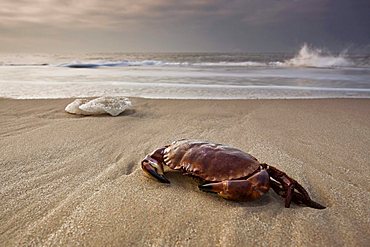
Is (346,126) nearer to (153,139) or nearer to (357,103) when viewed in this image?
(357,103)

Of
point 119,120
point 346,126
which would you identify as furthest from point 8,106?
point 346,126

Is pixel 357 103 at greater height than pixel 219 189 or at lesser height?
lesser

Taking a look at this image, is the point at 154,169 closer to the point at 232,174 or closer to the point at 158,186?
the point at 158,186

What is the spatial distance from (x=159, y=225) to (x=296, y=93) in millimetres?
6849

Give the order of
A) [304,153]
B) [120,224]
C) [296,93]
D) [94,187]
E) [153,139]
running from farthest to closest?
[296,93], [153,139], [304,153], [94,187], [120,224]

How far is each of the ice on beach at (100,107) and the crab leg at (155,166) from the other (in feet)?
7.63

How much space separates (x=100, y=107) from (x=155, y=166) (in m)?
2.53

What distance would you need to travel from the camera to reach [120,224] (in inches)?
73.7

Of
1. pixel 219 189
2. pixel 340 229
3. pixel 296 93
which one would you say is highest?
pixel 219 189

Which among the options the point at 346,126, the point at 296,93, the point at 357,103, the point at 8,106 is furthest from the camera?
the point at 296,93

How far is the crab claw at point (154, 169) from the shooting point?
7.85 feet

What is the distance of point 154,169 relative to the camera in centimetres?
246

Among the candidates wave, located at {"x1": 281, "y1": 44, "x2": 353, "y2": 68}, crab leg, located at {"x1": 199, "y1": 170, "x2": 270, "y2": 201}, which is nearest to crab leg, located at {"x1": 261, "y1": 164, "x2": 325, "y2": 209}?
crab leg, located at {"x1": 199, "y1": 170, "x2": 270, "y2": 201}

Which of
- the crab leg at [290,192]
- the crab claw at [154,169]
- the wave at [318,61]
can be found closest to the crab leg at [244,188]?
the crab leg at [290,192]
